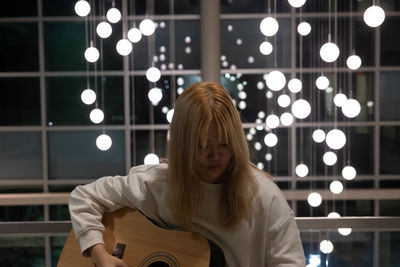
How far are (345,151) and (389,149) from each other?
0.47 meters

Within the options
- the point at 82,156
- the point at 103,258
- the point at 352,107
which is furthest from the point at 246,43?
the point at 103,258

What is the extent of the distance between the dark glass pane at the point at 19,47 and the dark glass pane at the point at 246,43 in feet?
6.36

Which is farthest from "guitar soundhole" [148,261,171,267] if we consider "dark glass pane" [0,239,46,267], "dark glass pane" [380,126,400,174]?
"dark glass pane" [380,126,400,174]

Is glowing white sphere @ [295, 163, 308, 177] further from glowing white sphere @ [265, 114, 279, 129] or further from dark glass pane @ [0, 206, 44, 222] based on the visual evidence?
dark glass pane @ [0, 206, 44, 222]

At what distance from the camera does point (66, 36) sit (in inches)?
193

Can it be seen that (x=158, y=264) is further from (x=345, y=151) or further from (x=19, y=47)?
(x=19, y=47)

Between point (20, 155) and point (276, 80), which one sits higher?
point (276, 80)

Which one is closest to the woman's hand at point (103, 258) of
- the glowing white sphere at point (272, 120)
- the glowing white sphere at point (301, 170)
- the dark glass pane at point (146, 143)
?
the glowing white sphere at point (272, 120)

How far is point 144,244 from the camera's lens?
154cm

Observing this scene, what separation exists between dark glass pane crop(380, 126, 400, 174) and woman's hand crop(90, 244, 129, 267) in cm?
401

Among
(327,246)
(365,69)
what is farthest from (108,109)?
(327,246)

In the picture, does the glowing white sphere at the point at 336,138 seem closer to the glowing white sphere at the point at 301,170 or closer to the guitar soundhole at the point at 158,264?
the glowing white sphere at the point at 301,170

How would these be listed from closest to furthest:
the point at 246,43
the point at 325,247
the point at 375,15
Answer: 1. the point at 325,247
2. the point at 375,15
3. the point at 246,43

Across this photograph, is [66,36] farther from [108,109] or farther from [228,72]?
[228,72]
